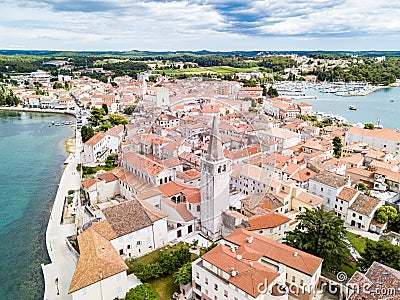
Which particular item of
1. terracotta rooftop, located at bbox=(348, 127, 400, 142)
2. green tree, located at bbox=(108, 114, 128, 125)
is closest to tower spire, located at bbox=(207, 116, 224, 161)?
terracotta rooftop, located at bbox=(348, 127, 400, 142)

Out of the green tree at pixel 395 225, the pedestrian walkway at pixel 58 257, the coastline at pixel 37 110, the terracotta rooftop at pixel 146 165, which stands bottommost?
the pedestrian walkway at pixel 58 257

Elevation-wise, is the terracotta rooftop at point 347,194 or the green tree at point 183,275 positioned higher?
the terracotta rooftop at point 347,194

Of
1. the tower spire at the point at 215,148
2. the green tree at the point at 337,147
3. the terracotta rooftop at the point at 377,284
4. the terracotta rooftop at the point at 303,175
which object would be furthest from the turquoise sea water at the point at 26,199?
the green tree at the point at 337,147

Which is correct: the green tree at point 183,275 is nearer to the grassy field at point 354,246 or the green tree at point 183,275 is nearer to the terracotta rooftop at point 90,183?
the grassy field at point 354,246

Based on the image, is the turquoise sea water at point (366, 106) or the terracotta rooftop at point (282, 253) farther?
the turquoise sea water at point (366, 106)

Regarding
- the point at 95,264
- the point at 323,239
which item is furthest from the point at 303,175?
the point at 95,264

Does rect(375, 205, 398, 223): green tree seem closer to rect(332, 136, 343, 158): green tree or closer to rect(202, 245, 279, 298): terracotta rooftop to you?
rect(202, 245, 279, 298): terracotta rooftop

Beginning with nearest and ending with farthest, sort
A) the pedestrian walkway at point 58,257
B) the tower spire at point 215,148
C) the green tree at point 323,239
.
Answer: the tower spire at point 215,148 < the green tree at point 323,239 < the pedestrian walkway at point 58,257

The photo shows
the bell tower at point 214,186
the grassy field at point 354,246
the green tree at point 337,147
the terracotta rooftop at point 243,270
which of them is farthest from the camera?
the green tree at point 337,147

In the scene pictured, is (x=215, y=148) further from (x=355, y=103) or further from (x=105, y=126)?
(x=355, y=103)
